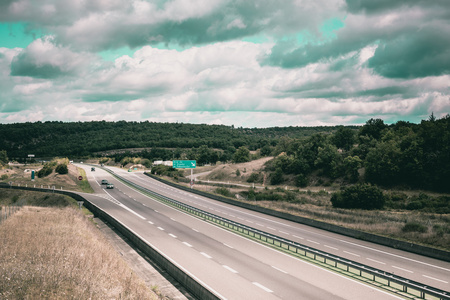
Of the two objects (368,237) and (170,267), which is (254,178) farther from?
(170,267)

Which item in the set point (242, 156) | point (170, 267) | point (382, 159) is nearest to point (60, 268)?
point (170, 267)

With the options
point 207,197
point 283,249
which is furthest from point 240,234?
point 207,197

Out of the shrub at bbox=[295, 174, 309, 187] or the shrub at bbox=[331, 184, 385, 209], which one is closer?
the shrub at bbox=[331, 184, 385, 209]

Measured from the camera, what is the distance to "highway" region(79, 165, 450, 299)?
16.3 metres

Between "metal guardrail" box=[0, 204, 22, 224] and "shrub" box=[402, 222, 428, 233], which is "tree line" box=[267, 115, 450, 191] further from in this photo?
"metal guardrail" box=[0, 204, 22, 224]

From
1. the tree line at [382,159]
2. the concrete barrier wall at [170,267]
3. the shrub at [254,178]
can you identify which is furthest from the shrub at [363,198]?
the shrub at [254,178]

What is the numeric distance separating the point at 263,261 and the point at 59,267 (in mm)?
11264

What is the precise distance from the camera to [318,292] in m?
16.0

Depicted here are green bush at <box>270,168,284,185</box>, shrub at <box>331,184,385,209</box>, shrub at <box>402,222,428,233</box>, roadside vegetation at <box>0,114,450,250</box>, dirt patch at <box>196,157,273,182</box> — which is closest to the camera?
shrub at <box>402,222,428,233</box>

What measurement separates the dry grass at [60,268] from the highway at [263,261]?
13.4 feet

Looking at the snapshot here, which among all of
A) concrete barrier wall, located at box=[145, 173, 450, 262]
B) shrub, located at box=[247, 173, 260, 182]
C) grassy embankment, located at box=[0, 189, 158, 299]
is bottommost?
shrub, located at box=[247, 173, 260, 182]

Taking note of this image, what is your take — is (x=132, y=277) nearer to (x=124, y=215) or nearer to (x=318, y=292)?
(x=318, y=292)

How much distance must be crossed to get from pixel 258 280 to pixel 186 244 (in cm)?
903

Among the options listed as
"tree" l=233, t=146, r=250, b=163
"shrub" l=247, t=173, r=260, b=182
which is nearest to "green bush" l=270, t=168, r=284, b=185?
"shrub" l=247, t=173, r=260, b=182
